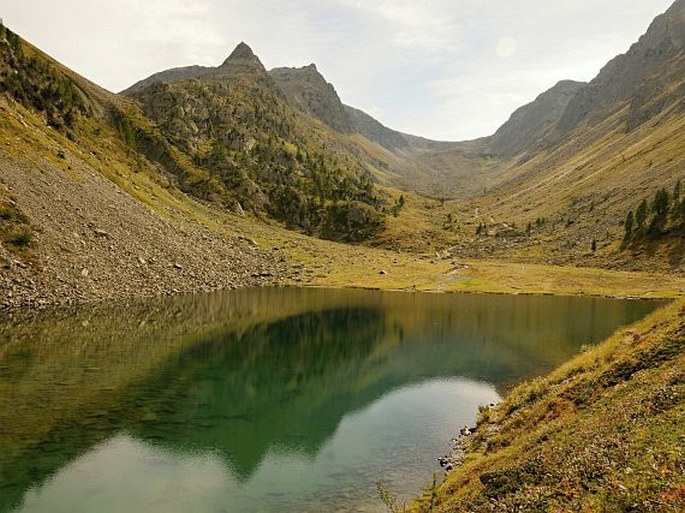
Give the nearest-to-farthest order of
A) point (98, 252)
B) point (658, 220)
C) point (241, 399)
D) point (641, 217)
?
point (241, 399), point (98, 252), point (658, 220), point (641, 217)

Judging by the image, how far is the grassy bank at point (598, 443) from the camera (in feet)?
53.7

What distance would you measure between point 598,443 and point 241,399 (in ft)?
107

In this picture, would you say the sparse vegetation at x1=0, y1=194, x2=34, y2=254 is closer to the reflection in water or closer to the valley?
the valley

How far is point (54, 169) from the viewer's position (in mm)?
107562

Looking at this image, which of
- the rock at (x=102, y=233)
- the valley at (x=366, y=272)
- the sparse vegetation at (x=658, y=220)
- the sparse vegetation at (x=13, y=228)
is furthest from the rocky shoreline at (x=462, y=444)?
the sparse vegetation at (x=658, y=220)

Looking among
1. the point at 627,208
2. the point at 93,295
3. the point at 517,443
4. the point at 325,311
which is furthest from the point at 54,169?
the point at 627,208

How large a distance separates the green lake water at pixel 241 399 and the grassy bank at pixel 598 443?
573 centimetres

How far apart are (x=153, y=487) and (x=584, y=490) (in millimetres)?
22382

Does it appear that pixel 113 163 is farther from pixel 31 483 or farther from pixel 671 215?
pixel 671 215

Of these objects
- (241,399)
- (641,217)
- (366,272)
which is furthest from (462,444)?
(641,217)

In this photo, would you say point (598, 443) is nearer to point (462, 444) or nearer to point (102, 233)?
point (462, 444)

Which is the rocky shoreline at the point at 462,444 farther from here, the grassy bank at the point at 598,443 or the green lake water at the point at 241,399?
the green lake water at the point at 241,399

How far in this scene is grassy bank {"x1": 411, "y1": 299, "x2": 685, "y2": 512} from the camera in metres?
16.4

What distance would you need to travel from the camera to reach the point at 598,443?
65.5 ft
